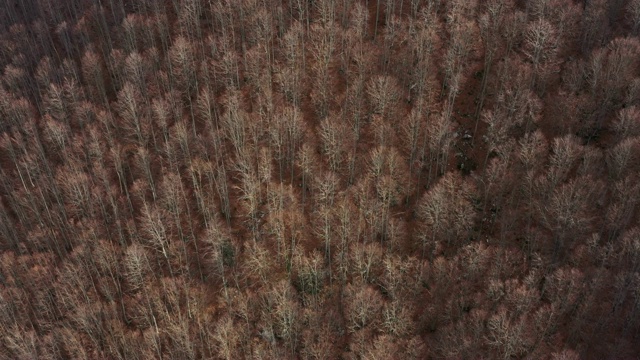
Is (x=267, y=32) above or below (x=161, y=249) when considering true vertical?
above

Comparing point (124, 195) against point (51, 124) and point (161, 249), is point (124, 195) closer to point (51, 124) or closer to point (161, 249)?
point (161, 249)

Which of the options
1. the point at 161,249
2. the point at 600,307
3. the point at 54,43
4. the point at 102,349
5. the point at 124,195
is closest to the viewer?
the point at 600,307

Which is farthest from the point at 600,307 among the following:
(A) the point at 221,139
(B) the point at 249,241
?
(A) the point at 221,139

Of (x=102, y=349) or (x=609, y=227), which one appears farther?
(x=102, y=349)

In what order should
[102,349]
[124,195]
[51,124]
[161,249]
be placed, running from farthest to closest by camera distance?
[51,124], [124,195], [161,249], [102,349]

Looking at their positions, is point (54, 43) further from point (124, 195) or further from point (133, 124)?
point (124, 195)

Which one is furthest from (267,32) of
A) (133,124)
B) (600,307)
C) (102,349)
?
(600,307)

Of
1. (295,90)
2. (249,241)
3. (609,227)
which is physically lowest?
(249,241)
